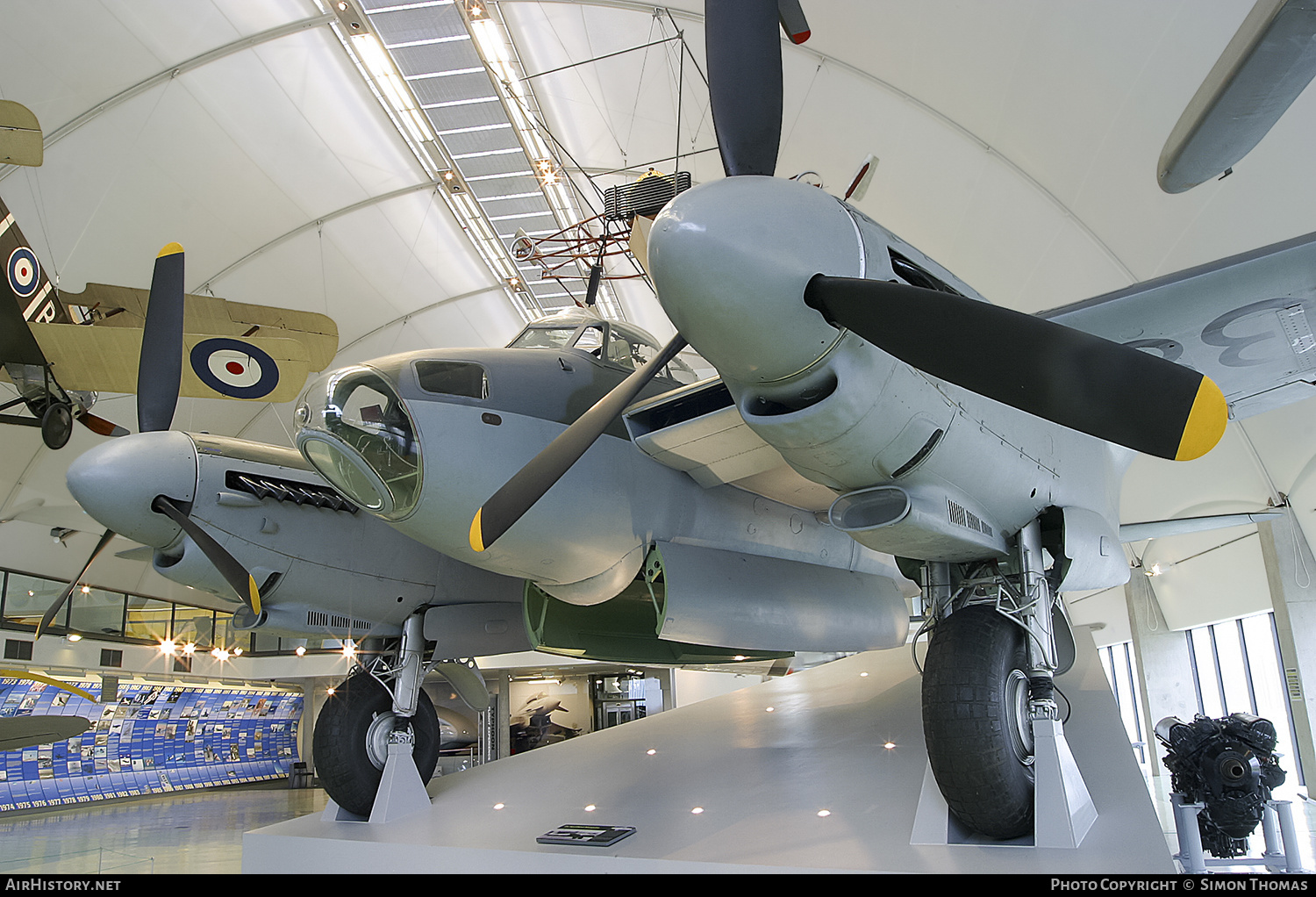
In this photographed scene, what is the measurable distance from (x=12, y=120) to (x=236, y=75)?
502 cm

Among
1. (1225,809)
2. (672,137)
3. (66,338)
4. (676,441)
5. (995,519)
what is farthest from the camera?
(672,137)

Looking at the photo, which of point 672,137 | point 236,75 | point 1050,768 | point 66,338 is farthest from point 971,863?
point 236,75

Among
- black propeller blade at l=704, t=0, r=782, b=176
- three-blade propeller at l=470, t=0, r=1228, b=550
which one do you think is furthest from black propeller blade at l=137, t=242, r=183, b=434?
black propeller blade at l=704, t=0, r=782, b=176

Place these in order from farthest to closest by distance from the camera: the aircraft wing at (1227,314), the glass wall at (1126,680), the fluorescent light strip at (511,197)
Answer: the glass wall at (1126,680)
the fluorescent light strip at (511,197)
the aircraft wing at (1227,314)

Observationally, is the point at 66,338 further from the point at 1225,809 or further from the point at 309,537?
the point at 1225,809

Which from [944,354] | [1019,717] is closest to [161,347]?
[944,354]

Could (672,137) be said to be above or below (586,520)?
above

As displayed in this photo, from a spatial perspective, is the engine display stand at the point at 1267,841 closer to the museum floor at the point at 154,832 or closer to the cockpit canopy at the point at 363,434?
the museum floor at the point at 154,832

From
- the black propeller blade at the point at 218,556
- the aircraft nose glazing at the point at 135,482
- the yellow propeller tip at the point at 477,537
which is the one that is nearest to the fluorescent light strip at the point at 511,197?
the aircraft nose glazing at the point at 135,482

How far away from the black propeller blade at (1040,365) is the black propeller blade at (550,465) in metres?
1.09

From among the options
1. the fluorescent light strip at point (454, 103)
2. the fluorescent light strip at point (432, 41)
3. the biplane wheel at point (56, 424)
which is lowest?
the biplane wheel at point (56, 424)

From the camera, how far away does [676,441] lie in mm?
5234

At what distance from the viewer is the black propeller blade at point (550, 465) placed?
13.4 feet

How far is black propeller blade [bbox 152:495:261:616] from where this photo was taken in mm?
5852
